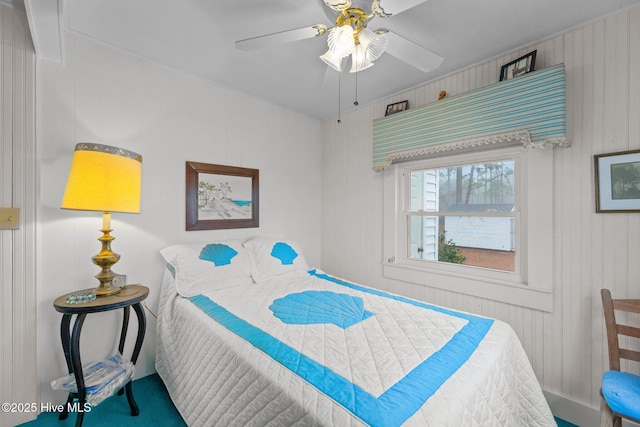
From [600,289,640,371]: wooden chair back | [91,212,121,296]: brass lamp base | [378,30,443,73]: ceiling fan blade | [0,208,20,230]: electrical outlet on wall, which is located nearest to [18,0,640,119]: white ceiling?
[378,30,443,73]: ceiling fan blade

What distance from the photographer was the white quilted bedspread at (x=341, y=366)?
93 centimetres

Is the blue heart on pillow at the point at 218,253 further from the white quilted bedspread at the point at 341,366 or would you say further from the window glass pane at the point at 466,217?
the window glass pane at the point at 466,217

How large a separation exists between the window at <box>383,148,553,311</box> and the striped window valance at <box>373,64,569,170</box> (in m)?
0.13

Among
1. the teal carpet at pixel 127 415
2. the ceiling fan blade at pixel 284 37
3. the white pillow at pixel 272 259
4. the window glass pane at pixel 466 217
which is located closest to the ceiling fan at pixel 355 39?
the ceiling fan blade at pixel 284 37

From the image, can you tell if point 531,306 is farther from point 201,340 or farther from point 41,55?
point 41,55

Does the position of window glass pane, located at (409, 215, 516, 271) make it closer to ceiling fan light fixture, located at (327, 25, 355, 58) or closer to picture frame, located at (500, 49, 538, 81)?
picture frame, located at (500, 49, 538, 81)

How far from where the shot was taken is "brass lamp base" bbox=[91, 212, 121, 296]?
162 cm

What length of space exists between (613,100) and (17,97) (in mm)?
3481

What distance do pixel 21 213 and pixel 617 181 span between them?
3.48 metres

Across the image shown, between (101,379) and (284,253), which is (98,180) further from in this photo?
(284,253)

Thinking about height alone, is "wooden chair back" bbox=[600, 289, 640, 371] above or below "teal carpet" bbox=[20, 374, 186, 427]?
above

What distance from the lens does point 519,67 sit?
6.02ft

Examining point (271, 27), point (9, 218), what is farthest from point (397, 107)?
point (9, 218)

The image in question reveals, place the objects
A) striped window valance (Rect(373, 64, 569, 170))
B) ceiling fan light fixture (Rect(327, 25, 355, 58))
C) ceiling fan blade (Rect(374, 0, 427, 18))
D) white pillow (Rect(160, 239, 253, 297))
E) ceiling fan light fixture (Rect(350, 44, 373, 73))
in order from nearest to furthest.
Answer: ceiling fan blade (Rect(374, 0, 427, 18)) < ceiling fan light fixture (Rect(327, 25, 355, 58)) < ceiling fan light fixture (Rect(350, 44, 373, 73)) < striped window valance (Rect(373, 64, 569, 170)) < white pillow (Rect(160, 239, 253, 297))
